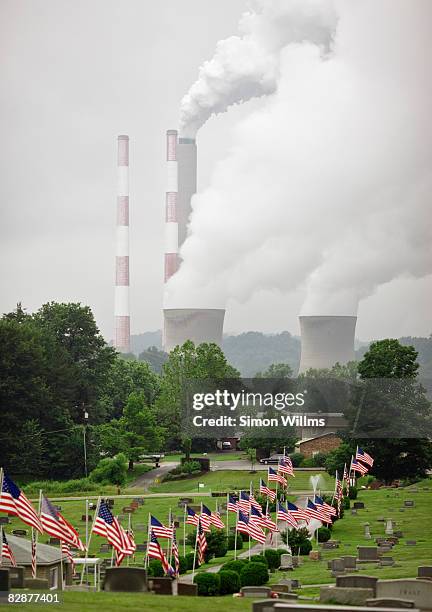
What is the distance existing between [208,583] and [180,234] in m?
76.9

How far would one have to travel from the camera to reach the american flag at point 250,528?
32.4m

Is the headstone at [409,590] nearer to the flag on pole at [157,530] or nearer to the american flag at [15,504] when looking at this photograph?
the american flag at [15,504]

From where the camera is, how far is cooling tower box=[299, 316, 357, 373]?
95.4 meters

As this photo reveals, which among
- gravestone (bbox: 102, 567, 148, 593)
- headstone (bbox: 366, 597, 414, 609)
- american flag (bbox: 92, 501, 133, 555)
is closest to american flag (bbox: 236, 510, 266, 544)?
american flag (bbox: 92, 501, 133, 555)

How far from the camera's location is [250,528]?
32562 millimetres

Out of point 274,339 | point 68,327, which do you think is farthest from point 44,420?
point 274,339

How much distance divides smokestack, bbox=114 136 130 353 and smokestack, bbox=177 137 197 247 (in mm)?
4162

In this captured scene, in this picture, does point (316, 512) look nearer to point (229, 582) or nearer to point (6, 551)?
point (229, 582)

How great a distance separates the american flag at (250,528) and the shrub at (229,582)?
18.4 ft

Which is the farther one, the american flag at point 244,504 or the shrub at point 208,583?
the american flag at point 244,504

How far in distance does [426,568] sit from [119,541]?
6.20 meters

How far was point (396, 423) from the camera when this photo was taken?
6012 cm

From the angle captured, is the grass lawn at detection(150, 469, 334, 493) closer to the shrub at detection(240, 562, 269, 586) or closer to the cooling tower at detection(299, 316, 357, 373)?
the shrub at detection(240, 562, 269, 586)

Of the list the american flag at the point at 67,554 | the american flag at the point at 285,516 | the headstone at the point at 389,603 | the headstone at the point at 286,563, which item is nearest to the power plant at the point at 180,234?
the american flag at the point at 285,516
